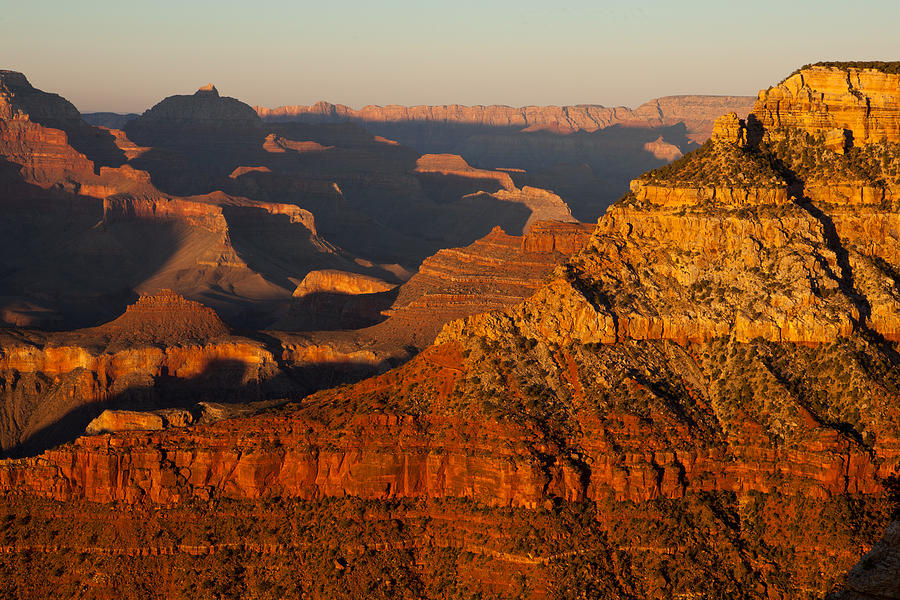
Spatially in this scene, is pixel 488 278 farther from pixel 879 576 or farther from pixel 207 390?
pixel 879 576

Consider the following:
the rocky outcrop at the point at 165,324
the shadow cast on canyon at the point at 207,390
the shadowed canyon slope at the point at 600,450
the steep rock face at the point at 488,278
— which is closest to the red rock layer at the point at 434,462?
the shadowed canyon slope at the point at 600,450

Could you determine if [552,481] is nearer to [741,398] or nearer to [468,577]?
[468,577]

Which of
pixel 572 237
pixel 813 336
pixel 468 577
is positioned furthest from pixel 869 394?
pixel 572 237

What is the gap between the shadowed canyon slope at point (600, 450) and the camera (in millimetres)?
50000

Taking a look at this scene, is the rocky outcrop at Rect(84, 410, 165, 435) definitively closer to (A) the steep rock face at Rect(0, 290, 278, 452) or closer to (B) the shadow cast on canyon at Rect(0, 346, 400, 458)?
(B) the shadow cast on canyon at Rect(0, 346, 400, 458)

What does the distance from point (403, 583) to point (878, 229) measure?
28.7m

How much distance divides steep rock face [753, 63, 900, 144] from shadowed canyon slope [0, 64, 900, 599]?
1.84 meters

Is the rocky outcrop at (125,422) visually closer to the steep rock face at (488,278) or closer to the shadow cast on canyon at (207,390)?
the shadow cast on canyon at (207,390)

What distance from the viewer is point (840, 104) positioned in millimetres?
65188

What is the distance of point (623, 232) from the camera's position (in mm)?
62750

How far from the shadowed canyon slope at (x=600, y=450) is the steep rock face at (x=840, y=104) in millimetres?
1839

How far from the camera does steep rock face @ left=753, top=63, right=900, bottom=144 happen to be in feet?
212

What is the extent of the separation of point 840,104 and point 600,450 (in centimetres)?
2476

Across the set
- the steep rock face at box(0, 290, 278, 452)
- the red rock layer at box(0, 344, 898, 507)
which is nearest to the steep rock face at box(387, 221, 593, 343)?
the steep rock face at box(0, 290, 278, 452)
